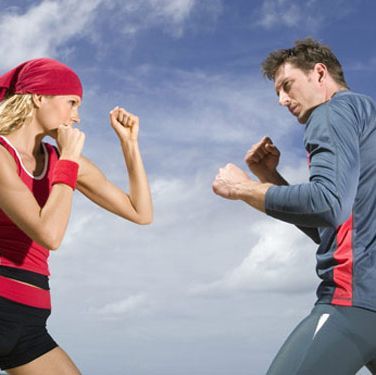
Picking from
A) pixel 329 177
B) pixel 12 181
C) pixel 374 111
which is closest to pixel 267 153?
pixel 374 111

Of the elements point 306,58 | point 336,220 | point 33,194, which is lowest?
point 336,220

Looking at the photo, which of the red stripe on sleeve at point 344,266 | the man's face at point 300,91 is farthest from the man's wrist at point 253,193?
the man's face at point 300,91

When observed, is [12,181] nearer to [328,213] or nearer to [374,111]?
[328,213]

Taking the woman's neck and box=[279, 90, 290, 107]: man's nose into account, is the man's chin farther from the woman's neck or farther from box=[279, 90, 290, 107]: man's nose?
box=[279, 90, 290, 107]: man's nose

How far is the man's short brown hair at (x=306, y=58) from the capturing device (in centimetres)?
377

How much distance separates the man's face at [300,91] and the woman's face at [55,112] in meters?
1.26

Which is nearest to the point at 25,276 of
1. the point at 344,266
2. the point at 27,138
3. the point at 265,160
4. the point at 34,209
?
the point at 34,209

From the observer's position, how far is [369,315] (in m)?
3.09

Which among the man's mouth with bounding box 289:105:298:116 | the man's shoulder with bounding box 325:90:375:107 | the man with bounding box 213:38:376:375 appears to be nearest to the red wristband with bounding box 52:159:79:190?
the man with bounding box 213:38:376:375

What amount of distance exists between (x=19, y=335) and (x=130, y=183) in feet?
4.34

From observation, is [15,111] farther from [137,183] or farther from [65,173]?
[137,183]

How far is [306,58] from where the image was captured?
3.81m

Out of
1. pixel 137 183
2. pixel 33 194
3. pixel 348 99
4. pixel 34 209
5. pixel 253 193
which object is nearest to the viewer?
pixel 253 193

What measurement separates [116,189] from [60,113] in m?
0.70
